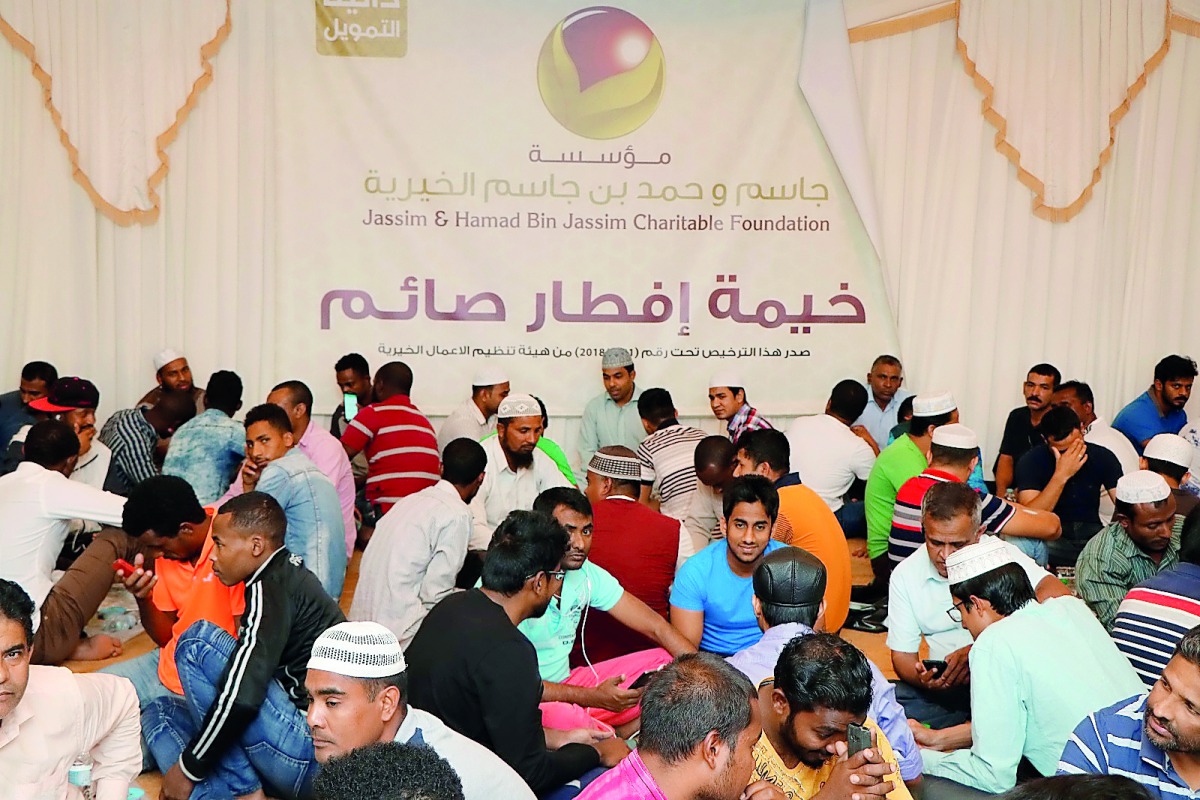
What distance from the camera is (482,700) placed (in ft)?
9.26

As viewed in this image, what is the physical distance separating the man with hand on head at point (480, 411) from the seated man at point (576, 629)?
2403 millimetres

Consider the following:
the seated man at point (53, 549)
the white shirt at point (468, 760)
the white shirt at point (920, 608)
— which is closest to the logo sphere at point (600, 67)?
the seated man at point (53, 549)

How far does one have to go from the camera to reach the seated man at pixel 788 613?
2.83 metres

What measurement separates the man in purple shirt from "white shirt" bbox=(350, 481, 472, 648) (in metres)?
1.15

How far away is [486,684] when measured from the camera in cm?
281

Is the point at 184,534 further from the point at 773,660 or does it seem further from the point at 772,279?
the point at 772,279

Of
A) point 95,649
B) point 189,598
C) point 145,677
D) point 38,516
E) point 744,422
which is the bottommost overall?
point 95,649

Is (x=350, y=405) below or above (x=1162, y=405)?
below

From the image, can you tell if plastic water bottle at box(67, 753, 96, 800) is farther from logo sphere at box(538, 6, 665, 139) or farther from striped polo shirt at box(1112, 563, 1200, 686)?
logo sphere at box(538, 6, 665, 139)

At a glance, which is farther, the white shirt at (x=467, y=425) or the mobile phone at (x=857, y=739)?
the white shirt at (x=467, y=425)

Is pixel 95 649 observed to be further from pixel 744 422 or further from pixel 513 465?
pixel 744 422

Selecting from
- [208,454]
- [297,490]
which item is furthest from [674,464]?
[208,454]

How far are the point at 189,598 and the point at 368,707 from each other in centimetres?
155

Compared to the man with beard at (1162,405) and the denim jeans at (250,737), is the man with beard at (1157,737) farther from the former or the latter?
the man with beard at (1162,405)
